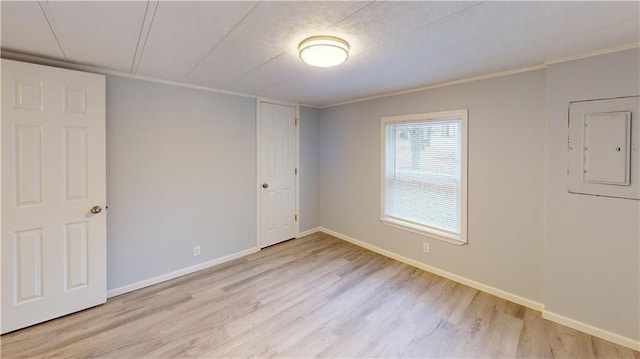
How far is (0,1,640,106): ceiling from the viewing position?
1.42 m

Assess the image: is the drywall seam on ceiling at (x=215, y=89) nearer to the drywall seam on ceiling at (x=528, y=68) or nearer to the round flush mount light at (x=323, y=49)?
the drywall seam on ceiling at (x=528, y=68)

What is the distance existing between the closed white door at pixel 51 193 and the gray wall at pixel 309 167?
8.63 ft

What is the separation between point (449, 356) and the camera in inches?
75.8

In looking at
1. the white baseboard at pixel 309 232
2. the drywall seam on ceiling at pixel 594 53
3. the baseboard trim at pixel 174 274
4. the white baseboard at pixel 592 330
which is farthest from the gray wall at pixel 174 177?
the white baseboard at pixel 592 330

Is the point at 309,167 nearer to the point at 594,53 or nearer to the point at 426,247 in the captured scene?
the point at 426,247

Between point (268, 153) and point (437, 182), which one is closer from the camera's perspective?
point (437, 182)

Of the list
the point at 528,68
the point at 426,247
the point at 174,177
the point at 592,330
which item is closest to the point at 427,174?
the point at 426,247

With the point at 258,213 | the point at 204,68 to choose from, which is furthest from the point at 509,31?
the point at 258,213

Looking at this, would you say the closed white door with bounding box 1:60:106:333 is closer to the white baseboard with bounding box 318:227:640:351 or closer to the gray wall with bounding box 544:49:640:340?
the white baseboard with bounding box 318:227:640:351

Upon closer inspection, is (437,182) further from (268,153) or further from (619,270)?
(268,153)

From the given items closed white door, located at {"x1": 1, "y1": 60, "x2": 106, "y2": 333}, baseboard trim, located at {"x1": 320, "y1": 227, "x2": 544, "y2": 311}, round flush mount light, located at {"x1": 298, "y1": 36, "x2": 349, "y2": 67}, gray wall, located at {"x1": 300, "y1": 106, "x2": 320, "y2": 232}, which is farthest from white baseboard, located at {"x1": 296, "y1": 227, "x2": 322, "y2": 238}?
round flush mount light, located at {"x1": 298, "y1": 36, "x2": 349, "y2": 67}

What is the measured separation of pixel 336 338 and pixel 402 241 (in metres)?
1.77

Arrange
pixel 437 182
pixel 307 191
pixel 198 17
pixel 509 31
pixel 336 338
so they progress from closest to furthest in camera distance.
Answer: pixel 198 17 → pixel 509 31 → pixel 336 338 → pixel 437 182 → pixel 307 191

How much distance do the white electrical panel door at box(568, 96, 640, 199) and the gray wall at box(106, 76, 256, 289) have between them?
3.39 metres
